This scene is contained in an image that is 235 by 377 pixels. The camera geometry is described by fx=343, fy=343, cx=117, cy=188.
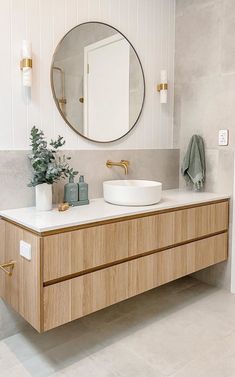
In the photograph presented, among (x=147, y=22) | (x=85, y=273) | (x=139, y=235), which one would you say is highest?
(x=147, y=22)

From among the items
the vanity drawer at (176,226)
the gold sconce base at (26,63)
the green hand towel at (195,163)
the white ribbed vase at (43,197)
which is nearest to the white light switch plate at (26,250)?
the white ribbed vase at (43,197)

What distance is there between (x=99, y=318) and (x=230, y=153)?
1.51 m

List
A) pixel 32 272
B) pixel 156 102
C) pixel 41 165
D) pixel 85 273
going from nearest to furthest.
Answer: pixel 32 272
pixel 85 273
pixel 41 165
pixel 156 102

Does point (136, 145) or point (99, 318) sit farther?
point (136, 145)

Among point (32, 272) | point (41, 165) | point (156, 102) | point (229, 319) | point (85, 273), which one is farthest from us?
point (156, 102)


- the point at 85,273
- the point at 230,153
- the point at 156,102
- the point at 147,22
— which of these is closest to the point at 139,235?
the point at 85,273

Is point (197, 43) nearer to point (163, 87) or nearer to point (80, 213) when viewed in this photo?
point (163, 87)

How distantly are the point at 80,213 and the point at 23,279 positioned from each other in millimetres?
453

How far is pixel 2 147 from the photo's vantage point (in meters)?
1.95

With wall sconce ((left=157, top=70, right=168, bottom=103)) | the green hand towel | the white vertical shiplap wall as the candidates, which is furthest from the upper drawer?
wall sconce ((left=157, top=70, right=168, bottom=103))

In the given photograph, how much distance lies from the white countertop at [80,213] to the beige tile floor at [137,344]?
0.75 meters

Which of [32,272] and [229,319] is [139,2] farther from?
[229,319]

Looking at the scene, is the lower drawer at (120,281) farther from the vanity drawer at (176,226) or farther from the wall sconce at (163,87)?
the wall sconce at (163,87)

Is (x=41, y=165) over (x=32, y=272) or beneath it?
over
